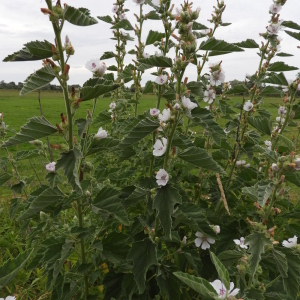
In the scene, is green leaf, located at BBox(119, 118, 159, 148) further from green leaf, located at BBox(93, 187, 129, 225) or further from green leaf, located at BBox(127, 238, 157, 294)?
green leaf, located at BBox(127, 238, 157, 294)

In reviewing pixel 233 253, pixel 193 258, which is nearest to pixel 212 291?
pixel 233 253

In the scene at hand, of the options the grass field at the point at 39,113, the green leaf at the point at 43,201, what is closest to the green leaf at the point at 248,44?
the grass field at the point at 39,113

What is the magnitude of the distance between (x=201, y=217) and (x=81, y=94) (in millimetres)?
1015

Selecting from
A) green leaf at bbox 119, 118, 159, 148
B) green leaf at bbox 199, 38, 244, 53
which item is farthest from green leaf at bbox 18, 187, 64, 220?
green leaf at bbox 199, 38, 244, 53

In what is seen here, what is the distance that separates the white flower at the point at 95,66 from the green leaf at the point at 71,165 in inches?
22.2

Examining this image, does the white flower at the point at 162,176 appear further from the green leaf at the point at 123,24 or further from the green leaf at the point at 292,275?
the green leaf at the point at 123,24

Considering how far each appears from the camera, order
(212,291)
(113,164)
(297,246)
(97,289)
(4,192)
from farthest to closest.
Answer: (4,192) < (113,164) < (97,289) < (297,246) < (212,291)

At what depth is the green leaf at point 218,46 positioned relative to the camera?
1771 millimetres

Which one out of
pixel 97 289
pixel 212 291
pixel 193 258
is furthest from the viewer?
pixel 97 289

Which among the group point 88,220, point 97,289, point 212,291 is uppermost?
point 212,291

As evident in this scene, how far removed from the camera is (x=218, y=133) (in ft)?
5.92

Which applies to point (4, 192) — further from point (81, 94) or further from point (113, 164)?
point (81, 94)

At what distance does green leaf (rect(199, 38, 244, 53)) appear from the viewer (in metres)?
1.77

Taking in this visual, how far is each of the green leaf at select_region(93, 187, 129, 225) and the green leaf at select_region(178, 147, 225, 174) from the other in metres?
0.43
